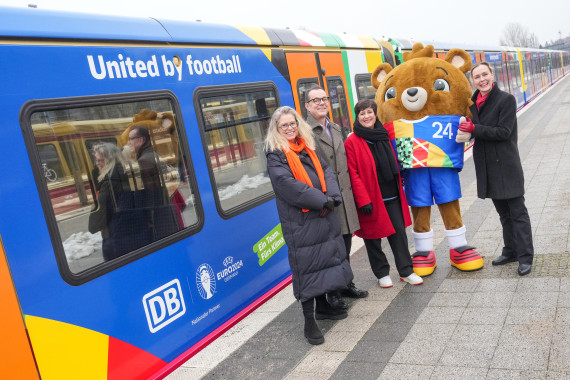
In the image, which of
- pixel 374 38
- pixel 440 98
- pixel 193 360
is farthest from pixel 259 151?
pixel 374 38

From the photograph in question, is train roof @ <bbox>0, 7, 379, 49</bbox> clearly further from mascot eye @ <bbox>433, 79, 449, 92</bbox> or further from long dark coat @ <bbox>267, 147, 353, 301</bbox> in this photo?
mascot eye @ <bbox>433, 79, 449, 92</bbox>

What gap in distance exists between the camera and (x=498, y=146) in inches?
170

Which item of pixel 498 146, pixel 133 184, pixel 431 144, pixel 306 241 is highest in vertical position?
pixel 133 184

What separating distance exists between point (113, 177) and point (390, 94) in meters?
2.55

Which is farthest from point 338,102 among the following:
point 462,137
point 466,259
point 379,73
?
point 466,259

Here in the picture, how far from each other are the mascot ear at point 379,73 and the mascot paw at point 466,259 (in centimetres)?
172

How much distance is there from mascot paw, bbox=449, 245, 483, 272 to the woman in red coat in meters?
0.42

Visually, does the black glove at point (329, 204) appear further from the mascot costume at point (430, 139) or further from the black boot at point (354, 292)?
the mascot costume at point (430, 139)

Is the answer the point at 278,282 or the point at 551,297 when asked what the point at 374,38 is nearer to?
the point at 278,282

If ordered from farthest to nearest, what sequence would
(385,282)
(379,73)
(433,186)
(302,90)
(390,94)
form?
1. (302,90)
2. (379,73)
3. (390,94)
4. (433,186)
5. (385,282)

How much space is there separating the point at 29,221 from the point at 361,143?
247cm

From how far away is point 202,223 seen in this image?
13.2 ft

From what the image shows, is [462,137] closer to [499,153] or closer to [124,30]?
[499,153]

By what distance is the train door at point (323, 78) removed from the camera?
5746 millimetres
